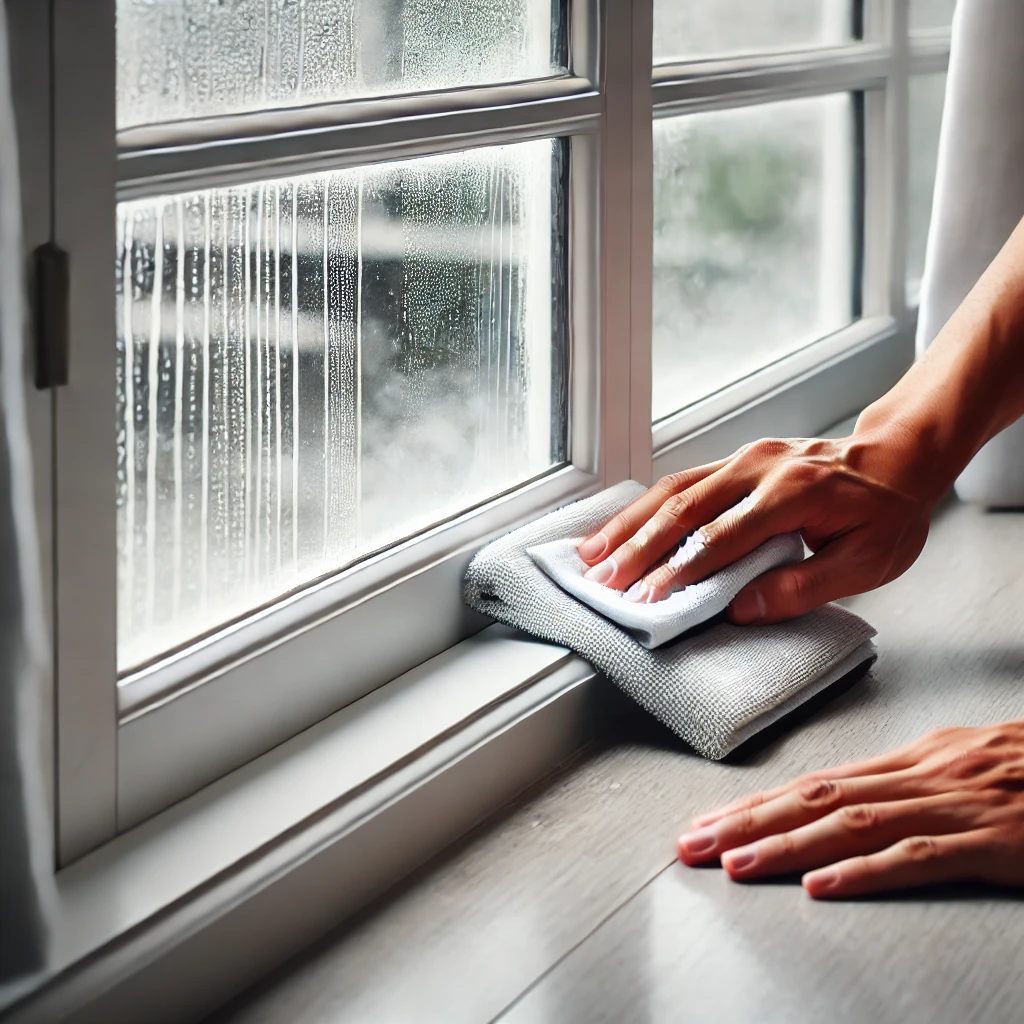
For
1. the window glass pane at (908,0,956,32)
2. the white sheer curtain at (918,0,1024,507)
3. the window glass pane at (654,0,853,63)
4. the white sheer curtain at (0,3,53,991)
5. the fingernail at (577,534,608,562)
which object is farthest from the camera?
the window glass pane at (908,0,956,32)

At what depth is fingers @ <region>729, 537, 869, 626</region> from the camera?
1.01 m

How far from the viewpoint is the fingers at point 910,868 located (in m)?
0.77

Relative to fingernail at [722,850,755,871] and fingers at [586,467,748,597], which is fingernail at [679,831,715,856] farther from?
fingers at [586,467,748,597]

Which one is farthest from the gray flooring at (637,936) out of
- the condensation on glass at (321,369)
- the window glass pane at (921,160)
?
the window glass pane at (921,160)

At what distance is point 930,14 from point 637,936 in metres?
1.41

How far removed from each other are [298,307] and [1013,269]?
0.63 m

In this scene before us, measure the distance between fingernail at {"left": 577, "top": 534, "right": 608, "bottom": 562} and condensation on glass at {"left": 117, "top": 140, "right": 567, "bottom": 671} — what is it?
4.0 inches

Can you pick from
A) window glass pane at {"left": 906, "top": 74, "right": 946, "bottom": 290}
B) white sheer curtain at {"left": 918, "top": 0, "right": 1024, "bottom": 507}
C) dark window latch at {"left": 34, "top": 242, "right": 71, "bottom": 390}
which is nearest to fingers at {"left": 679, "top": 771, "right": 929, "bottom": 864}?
dark window latch at {"left": 34, "top": 242, "right": 71, "bottom": 390}

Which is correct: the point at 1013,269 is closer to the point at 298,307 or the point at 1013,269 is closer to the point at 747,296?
the point at 747,296

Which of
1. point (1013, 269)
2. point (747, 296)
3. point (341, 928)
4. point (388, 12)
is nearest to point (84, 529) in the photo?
point (341, 928)

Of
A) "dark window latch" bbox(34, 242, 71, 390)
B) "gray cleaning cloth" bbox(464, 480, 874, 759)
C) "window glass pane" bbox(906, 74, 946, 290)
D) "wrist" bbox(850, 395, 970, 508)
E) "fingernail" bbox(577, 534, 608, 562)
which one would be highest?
"window glass pane" bbox(906, 74, 946, 290)

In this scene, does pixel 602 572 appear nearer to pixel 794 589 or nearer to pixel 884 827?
pixel 794 589

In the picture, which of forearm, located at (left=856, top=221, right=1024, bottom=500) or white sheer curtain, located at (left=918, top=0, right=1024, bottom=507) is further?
white sheer curtain, located at (left=918, top=0, right=1024, bottom=507)

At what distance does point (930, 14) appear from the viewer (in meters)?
1.73
